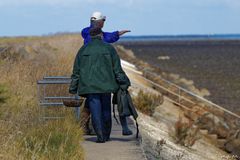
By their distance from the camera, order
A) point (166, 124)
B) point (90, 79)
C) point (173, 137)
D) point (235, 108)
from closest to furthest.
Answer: point (90, 79)
point (173, 137)
point (166, 124)
point (235, 108)

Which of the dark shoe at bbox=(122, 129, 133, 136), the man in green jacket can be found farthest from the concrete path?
the man in green jacket

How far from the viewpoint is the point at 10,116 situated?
1395 centimetres

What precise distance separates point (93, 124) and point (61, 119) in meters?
0.90

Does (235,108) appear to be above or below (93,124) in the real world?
below

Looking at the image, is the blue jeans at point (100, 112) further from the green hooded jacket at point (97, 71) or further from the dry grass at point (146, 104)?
the dry grass at point (146, 104)

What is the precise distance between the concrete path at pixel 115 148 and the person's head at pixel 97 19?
5.85 ft

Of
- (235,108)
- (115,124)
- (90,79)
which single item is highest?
(90,79)

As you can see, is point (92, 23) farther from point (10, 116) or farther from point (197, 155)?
point (197, 155)

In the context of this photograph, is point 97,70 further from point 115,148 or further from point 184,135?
point 184,135

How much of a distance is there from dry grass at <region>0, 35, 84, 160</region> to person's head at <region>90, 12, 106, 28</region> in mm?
1574

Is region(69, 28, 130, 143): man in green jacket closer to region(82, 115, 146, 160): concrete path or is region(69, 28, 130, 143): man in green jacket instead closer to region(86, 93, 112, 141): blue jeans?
region(86, 93, 112, 141): blue jeans

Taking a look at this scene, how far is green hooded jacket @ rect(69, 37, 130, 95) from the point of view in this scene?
40.5ft

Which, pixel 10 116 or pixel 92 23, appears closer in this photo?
pixel 92 23

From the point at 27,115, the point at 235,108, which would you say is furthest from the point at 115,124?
the point at 235,108
